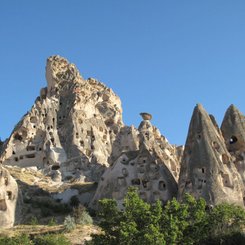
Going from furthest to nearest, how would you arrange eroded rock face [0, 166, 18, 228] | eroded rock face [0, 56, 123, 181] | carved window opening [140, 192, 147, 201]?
eroded rock face [0, 56, 123, 181] < carved window opening [140, 192, 147, 201] < eroded rock face [0, 166, 18, 228]

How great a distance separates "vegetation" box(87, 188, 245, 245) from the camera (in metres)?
22.2

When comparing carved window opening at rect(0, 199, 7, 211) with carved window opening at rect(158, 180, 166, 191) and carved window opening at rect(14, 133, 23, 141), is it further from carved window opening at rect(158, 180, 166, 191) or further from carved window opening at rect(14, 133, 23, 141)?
carved window opening at rect(14, 133, 23, 141)

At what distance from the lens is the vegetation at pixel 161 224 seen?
22219 mm

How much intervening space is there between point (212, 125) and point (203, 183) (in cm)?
500

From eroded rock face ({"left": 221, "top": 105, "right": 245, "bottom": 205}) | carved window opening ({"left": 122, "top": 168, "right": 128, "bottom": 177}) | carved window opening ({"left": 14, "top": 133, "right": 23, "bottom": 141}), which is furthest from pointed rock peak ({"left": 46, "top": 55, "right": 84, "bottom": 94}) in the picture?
eroded rock face ({"left": 221, "top": 105, "right": 245, "bottom": 205})

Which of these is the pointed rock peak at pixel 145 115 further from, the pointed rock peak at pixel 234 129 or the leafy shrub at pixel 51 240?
the leafy shrub at pixel 51 240

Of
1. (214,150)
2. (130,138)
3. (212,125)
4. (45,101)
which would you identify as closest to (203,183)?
(214,150)

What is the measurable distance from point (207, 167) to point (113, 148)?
83.4 ft

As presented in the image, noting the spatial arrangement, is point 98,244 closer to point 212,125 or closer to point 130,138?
point 212,125

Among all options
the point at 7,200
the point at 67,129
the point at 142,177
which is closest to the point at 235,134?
the point at 142,177

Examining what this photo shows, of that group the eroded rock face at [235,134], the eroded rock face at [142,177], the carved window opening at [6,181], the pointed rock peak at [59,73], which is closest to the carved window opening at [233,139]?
the eroded rock face at [235,134]

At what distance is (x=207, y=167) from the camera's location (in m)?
32.8

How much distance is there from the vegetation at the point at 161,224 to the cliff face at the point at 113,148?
638 centimetres

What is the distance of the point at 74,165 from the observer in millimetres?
48656
